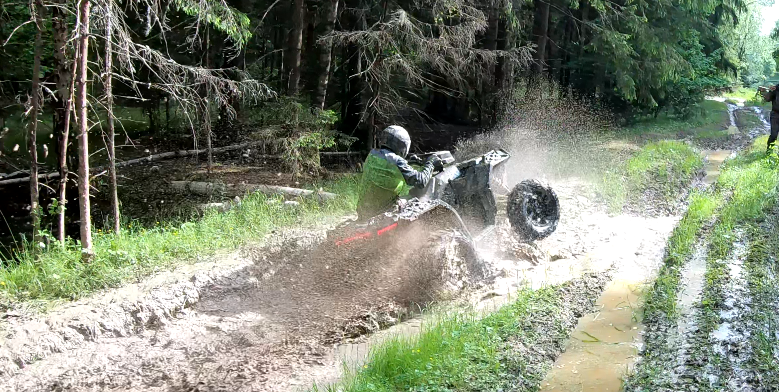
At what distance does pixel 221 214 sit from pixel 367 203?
10.5 feet

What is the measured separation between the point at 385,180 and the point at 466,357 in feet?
9.14

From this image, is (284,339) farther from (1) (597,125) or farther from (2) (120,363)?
(1) (597,125)

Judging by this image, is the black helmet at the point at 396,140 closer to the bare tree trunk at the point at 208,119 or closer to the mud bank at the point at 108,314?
the mud bank at the point at 108,314

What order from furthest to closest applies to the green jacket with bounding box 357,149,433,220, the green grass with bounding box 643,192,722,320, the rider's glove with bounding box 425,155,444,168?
the rider's glove with bounding box 425,155,444,168 → the green jacket with bounding box 357,149,433,220 → the green grass with bounding box 643,192,722,320

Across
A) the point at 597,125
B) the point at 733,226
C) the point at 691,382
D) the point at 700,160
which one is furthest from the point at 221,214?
the point at 597,125

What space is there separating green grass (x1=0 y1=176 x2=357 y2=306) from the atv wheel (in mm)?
3041

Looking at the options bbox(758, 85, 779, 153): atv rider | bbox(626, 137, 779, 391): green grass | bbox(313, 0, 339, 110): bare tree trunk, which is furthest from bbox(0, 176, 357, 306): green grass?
bbox(758, 85, 779, 153): atv rider

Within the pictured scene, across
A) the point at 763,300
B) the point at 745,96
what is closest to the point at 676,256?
the point at 763,300

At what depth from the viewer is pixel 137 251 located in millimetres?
7766

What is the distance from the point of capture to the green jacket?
748 cm

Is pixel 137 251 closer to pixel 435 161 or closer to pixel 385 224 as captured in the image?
pixel 385 224

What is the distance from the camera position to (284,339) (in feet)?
21.3

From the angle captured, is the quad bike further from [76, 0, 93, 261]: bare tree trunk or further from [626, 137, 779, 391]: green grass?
[76, 0, 93, 261]: bare tree trunk

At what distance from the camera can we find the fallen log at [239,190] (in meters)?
11.9
